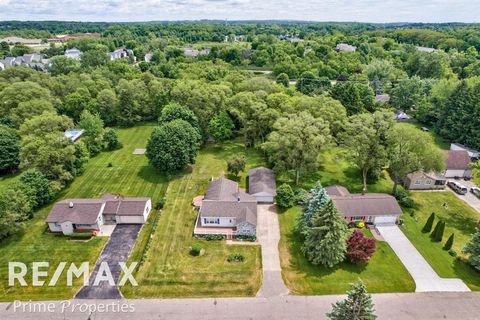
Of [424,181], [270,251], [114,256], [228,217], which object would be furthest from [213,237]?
[424,181]

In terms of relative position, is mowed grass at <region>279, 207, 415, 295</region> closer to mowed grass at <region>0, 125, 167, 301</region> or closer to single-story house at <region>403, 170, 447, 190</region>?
single-story house at <region>403, 170, 447, 190</region>

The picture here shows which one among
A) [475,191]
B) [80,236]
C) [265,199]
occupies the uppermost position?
[475,191]

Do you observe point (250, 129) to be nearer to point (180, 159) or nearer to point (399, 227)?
point (180, 159)

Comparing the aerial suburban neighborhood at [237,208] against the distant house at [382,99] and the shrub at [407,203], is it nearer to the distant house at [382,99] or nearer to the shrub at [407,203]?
the shrub at [407,203]

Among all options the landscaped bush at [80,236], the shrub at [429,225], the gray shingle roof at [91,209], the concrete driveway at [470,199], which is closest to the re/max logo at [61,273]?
the landscaped bush at [80,236]

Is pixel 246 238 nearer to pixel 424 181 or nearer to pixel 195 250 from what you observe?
pixel 195 250
